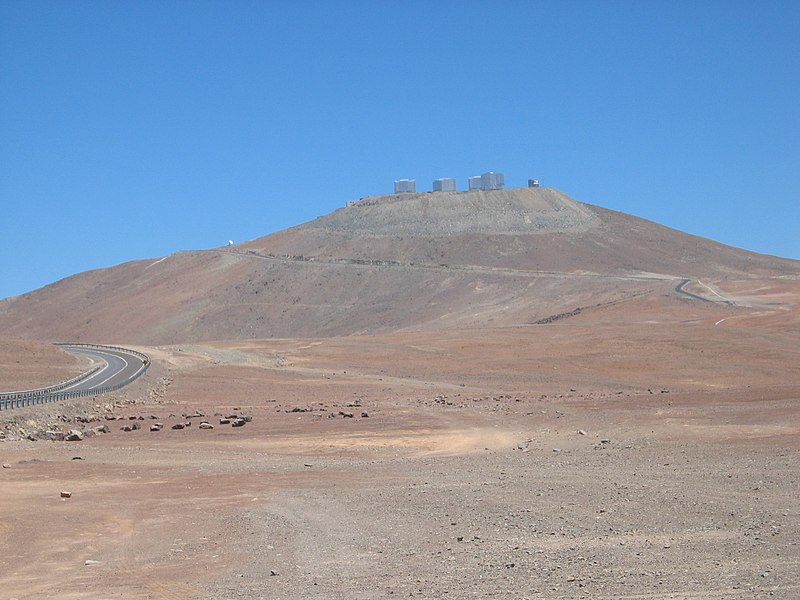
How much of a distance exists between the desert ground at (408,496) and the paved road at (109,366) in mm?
2700

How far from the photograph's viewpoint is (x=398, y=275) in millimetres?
131500

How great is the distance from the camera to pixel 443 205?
163 meters

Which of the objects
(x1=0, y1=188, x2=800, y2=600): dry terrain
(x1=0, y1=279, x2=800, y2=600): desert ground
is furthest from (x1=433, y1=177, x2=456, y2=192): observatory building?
(x1=0, y1=279, x2=800, y2=600): desert ground

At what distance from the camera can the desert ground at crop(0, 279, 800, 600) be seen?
12383mm

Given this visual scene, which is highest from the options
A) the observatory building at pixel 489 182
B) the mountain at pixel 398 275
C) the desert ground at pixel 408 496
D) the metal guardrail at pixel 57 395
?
the observatory building at pixel 489 182

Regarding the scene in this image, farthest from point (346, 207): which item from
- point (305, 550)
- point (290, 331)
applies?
point (305, 550)

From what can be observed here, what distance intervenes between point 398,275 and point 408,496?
113 m

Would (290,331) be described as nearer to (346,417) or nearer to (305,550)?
(346,417)

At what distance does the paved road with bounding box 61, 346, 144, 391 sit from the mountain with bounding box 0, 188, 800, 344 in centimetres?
3557

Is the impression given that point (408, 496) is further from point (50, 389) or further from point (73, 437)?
point (50, 389)

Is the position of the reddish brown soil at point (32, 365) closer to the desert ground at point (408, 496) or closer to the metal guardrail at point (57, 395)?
the metal guardrail at point (57, 395)

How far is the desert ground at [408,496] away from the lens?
40.6 feet

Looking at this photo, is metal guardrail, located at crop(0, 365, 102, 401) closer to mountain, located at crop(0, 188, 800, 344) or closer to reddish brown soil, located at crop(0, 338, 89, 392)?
reddish brown soil, located at crop(0, 338, 89, 392)

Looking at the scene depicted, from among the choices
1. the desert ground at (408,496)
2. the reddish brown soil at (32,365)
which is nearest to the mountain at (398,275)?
the reddish brown soil at (32,365)
